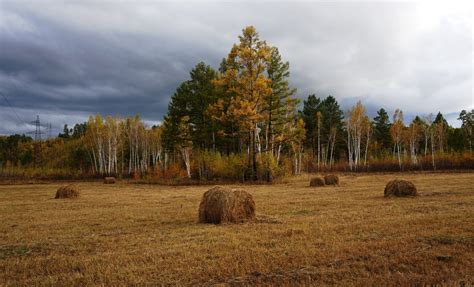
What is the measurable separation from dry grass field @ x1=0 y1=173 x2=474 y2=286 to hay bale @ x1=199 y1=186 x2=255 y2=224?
1.71ft

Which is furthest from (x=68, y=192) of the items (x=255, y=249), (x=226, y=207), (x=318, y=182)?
(x=255, y=249)

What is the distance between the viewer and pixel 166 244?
7.88 m

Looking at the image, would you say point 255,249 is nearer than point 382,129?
Yes

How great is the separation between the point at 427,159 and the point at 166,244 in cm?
5320

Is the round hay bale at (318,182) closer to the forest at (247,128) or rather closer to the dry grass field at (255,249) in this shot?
the forest at (247,128)

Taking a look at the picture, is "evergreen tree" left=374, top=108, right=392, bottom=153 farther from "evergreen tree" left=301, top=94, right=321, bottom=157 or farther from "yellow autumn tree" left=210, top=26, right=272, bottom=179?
"yellow autumn tree" left=210, top=26, right=272, bottom=179

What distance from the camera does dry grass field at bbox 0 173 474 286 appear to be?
5.45m

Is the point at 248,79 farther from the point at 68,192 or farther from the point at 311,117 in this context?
the point at 311,117

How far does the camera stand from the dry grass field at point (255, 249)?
545cm

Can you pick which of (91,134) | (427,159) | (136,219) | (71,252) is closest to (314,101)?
(427,159)

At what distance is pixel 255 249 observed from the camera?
707 centimetres

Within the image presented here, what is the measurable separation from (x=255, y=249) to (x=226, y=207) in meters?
3.69

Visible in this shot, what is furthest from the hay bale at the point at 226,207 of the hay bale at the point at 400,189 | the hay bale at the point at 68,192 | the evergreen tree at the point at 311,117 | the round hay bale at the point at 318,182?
the evergreen tree at the point at 311,117

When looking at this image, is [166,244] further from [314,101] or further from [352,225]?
[314,101]
